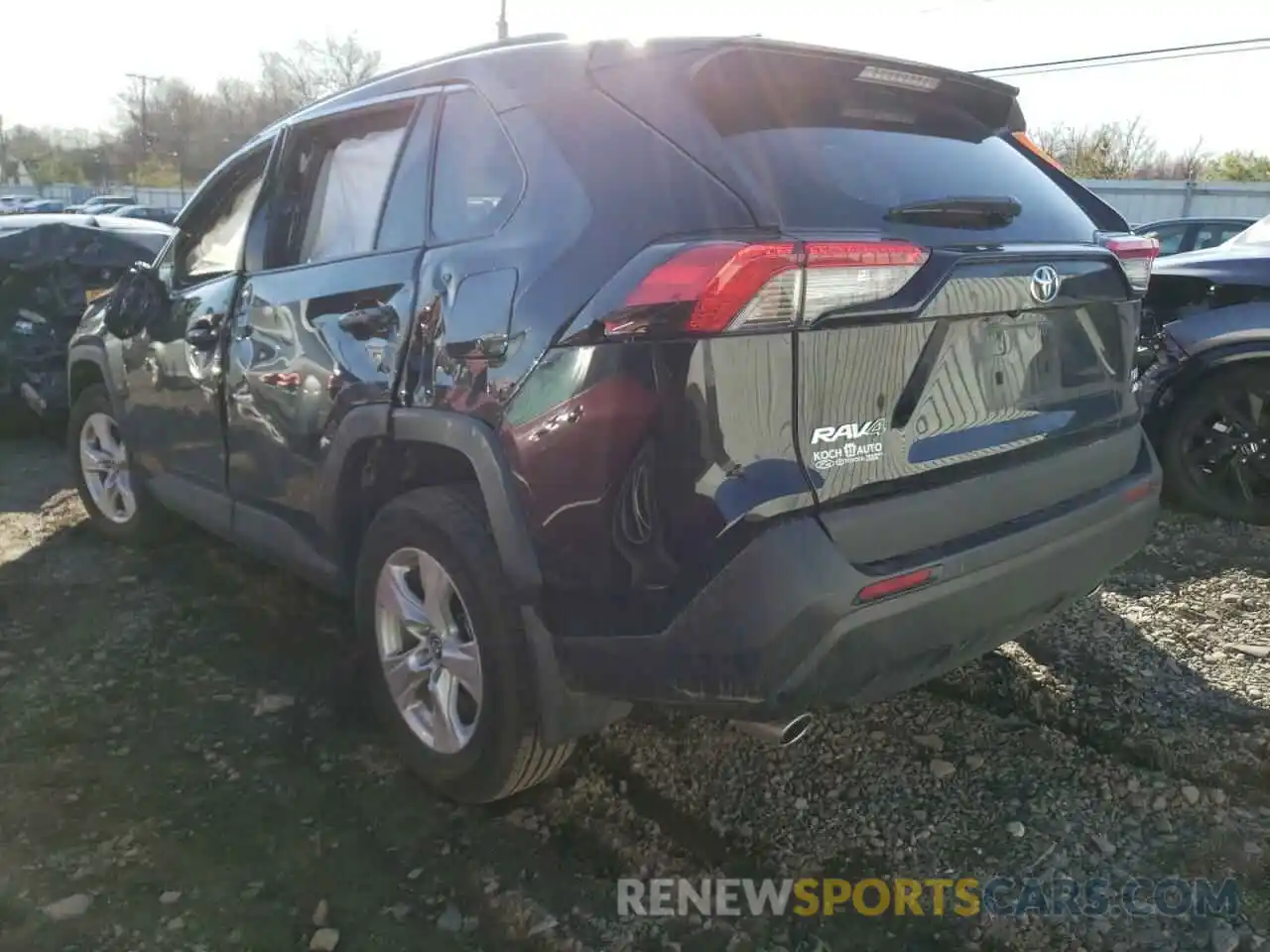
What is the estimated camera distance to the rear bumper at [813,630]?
202 cm

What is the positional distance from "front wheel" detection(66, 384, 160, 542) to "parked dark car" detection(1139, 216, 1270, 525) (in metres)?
4.64

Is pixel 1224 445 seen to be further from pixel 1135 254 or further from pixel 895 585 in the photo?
pixel 895 585

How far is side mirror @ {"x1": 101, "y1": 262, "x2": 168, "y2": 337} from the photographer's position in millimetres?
4160

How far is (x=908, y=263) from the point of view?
84.8 inches

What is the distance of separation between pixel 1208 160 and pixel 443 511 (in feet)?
157

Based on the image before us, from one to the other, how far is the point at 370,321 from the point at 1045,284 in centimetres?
175

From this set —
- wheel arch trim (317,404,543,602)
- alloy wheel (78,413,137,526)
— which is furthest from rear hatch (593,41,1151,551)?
alloy wheel (78,413,137,526)

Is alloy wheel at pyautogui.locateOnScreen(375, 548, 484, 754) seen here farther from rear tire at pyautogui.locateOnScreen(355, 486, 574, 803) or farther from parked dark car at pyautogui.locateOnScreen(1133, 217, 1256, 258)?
parked dark car at pyautogui.locateOnScreen(1133, 217, 1256, 258)

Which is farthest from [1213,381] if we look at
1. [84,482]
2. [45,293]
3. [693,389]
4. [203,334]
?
[45,293]

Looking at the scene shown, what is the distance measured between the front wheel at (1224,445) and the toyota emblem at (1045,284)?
285cm

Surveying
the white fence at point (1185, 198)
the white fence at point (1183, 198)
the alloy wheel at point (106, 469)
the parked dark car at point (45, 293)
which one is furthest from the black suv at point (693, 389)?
the white fence at point (1185, 198)

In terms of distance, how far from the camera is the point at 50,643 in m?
3.82

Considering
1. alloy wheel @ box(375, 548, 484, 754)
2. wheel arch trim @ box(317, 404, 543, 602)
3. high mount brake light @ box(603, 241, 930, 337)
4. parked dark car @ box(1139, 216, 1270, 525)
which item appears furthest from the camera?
parked dark car @ box(1139, 216, 1270, 525)

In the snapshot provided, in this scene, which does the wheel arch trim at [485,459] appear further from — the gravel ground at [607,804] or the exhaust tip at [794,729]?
the gravel ground at [607,804]
